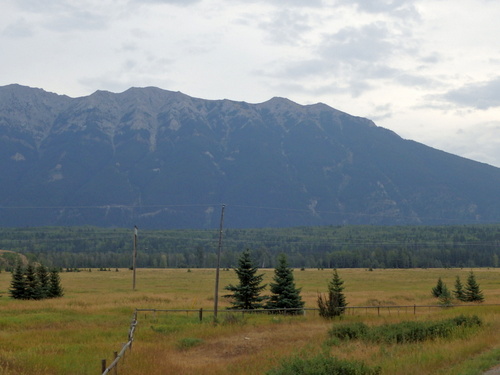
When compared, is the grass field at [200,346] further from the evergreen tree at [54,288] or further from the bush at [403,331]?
the evergreen tree at [54,288]

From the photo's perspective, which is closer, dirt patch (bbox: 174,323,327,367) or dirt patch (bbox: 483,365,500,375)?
dirt patch (bbox: 483,365,500,375)

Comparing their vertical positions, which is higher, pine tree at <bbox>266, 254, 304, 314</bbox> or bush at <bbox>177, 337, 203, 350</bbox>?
pine tree at <bbox>266, 254, 304, 314</bbox>

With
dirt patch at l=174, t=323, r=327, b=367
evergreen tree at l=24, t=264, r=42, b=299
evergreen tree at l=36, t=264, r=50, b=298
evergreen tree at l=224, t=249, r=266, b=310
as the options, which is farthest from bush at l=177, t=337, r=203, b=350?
evergreen tree at l=36, t=264, r=50, b=298

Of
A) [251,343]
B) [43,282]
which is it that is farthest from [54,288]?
[251,343]

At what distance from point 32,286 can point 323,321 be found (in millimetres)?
33199

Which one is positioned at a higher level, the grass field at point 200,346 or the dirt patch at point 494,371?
the dirt patch at point 494,371

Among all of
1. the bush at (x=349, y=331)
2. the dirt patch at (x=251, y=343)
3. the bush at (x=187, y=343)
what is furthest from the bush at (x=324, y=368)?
the bush at (x=187, y=343)

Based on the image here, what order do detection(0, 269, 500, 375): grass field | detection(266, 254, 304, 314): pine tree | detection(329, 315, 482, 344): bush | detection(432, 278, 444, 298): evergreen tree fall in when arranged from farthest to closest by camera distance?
1. detection(432, 278, 444, 298): evergreen tree
2. detection(266, 254, 304, 314): pine tree
3. detection(329, 315, 482, 344): bush
4. detection(0, 269, 500, 375): grass field

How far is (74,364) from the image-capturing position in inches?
841

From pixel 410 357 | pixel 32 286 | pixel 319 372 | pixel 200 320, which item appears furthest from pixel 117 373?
pixel 32 286

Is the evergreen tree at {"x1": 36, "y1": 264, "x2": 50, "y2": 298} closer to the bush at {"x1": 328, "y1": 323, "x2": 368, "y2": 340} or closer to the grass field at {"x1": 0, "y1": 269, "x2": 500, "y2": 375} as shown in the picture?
the grass field at {"x1": 0, "y1": 269, "x2": 500, "y2": 375}

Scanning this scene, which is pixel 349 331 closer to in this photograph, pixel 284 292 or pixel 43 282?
pixel 284 292

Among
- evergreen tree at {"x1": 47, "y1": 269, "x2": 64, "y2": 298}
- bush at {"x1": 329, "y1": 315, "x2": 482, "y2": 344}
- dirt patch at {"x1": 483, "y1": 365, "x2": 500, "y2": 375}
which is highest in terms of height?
dirt patch at {"x1": 483, "y1": 365, "x2": 500, "y2": 375}

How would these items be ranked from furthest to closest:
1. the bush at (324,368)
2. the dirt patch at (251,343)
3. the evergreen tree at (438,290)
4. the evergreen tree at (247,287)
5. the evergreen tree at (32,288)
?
1. the evergreen tree at (438,290)
2. the evergreen tree at (32,288)
3. the evergreen tree at (247,287)
4. the dirt patch at (251,343)
5. the bush at (324,368)
